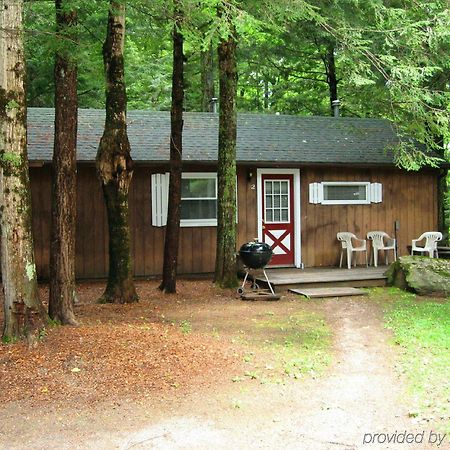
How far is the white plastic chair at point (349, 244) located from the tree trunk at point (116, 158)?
5.83m

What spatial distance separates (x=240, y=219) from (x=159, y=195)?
6.31 feet

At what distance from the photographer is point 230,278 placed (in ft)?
35.1

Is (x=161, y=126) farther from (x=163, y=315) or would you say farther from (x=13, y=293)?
(x=13, y=293)

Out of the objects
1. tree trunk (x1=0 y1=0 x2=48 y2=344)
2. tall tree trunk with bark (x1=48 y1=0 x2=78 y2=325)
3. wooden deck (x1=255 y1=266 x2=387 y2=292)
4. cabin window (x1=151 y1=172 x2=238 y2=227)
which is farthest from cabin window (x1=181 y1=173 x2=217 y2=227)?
tree trunk (x1=0 y1=0 x2=48 y2=344)

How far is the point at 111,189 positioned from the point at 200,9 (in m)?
2.98

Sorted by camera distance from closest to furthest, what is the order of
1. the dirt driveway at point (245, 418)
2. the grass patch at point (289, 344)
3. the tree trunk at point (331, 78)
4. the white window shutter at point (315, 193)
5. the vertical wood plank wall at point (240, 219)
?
the dirt driveway at point (245, 418) → the grass patch at point (289, 344) → the vertical wood plank wall at point (240, 219) → the white window shutter at point (315, 193) → the tree trunk at point (331, 78)

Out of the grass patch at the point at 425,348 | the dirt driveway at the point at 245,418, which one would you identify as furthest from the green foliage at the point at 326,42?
the dirt driveway at the point at 245,418

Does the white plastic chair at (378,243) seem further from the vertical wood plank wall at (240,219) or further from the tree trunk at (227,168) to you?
the tree trunk at (227,168)

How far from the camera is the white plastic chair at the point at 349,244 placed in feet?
42.2

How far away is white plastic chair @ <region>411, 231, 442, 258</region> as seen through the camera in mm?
13320

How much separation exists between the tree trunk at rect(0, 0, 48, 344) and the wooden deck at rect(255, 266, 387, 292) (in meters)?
5.70

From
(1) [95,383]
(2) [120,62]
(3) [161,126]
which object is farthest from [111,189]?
(3) [161,126]

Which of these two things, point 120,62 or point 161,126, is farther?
point 161,126

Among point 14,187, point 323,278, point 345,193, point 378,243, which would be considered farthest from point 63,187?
point 378,243
